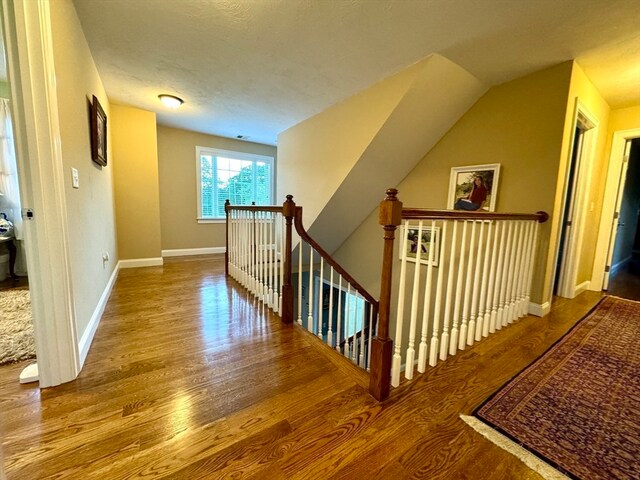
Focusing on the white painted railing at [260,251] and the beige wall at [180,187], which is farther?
the beige wall at [180,187]

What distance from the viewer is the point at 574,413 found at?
1.38 meters

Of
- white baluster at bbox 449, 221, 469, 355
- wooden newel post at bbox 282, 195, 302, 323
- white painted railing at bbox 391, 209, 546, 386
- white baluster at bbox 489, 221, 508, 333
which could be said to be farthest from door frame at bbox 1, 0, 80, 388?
white baluster at bbox 489, 221, 508, 333

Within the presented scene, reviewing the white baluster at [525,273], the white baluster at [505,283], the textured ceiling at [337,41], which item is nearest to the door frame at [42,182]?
the textured ceiling at [337,41]

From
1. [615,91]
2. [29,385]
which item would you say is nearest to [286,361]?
[29,385]

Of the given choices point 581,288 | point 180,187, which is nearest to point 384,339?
point 581,288

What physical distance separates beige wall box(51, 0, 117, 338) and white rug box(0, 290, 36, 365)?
0.38m

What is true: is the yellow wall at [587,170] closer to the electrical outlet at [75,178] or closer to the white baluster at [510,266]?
the white baluster at [510,266]

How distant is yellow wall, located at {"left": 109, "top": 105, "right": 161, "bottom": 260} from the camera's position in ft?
12.7

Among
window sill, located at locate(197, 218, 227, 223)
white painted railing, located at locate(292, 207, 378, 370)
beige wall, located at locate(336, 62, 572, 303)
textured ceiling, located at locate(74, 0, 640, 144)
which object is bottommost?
white painted railing, located at locate(292, 207, 378, 370)

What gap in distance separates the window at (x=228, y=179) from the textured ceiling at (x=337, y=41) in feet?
7.25

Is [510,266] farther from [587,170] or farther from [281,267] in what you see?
[281,267]

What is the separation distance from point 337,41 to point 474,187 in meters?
2.06

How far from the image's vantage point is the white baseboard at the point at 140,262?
13.3ft

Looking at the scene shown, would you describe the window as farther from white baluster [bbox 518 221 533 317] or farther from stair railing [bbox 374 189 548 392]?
white baluster [bbox 518 221 533 317]
